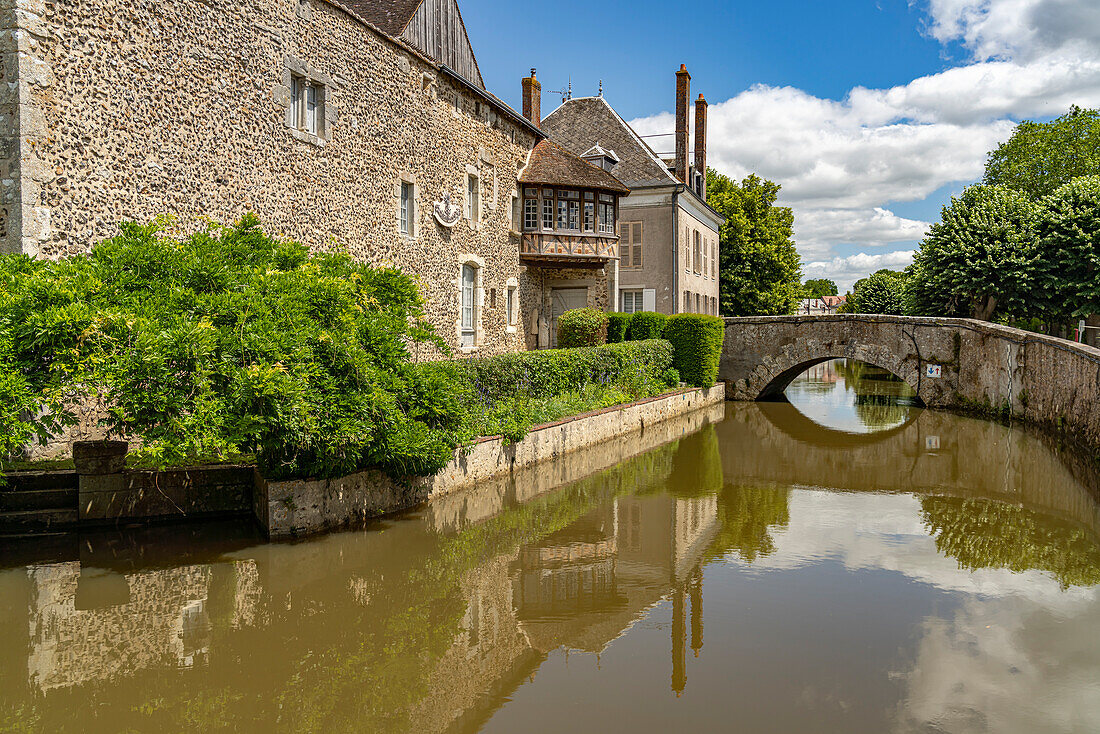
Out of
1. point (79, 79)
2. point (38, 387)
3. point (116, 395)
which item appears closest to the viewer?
point (38, 387)

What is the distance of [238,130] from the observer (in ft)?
43.2

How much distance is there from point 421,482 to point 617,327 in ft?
47.5

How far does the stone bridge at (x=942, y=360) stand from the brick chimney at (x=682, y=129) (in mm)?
8209

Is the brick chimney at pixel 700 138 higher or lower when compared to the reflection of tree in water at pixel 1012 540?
higher

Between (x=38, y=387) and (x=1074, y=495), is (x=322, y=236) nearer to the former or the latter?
(x=38, y=387)

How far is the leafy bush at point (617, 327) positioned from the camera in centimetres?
2430

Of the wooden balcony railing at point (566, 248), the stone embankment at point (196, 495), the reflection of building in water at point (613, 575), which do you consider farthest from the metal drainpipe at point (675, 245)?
the stone embankment at point (196, 495)

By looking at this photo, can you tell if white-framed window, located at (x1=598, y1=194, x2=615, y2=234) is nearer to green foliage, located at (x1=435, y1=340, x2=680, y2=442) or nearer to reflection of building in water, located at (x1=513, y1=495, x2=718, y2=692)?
green foliage, located at (x1=435, y1=340, x2=680, y2=442)

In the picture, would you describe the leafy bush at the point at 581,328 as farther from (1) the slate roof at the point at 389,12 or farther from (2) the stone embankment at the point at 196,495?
(2) the stone embankment at the point at 196,495

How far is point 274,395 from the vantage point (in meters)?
7.72

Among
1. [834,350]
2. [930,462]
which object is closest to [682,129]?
[834,350]

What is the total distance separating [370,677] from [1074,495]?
37.2 feet

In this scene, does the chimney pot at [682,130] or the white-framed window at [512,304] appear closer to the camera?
the white-framed window at [512,304]

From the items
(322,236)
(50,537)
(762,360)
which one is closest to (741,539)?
(50,537)
